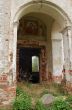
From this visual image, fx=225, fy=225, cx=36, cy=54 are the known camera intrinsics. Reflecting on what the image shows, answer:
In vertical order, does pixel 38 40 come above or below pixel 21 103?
above

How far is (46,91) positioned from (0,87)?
6.78 ft

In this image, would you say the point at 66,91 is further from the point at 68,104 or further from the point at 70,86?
the point at 68,104

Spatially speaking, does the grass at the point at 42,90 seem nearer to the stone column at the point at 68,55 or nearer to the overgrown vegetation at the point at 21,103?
the stone column at the point at 68,55

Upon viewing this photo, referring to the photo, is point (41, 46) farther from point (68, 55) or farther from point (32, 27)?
point (68, 55)

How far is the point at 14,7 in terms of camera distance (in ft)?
27.7

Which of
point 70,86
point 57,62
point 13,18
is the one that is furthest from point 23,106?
point 57,62

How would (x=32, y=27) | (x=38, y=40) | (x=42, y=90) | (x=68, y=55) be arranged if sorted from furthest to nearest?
(x=32, y=27) < (x=38, y=40) < (x=42, y=90) < (x=68, y=55)

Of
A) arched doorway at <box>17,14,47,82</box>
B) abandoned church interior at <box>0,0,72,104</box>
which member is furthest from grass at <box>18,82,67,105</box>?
arched doorway at <box>17,14,47,82</box>

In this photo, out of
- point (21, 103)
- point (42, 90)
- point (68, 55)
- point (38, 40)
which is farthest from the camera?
point (38, 40)

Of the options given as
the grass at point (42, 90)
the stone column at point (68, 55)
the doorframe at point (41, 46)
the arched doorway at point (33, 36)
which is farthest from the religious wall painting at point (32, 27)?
the grass at point (42, 90)

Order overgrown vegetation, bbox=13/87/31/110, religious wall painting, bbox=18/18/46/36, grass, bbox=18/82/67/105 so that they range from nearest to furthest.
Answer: overgrown vegetation, bbox=13/87/31/110 → grass, bbox=18/82/67/105 → religious wall painting, bbox=18/18/46/36

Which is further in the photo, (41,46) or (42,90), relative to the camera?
(41,46)

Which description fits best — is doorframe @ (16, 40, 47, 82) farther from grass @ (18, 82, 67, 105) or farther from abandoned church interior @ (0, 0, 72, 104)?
grass @ (18, 82, 67, 105)

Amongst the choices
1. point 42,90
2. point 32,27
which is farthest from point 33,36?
point 42,90
